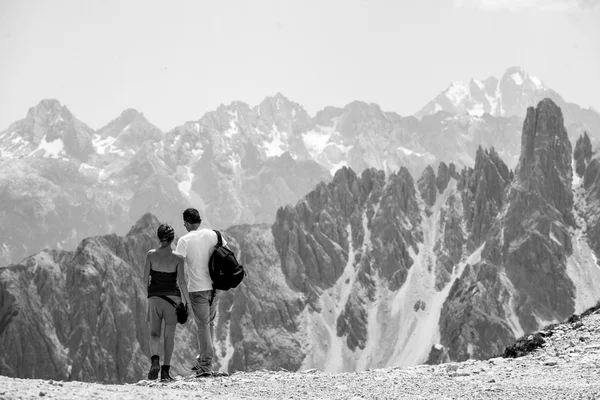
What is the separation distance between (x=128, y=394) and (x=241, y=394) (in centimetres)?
327

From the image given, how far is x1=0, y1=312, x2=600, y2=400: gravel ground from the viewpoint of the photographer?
55.7 feet

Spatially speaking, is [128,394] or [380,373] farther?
[380,373]

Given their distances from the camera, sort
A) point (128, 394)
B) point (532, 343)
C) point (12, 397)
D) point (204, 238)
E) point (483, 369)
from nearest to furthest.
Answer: point (12, 397) → point (128, 394) → point (204, 238) → point (483, 369) → point (532, 343)

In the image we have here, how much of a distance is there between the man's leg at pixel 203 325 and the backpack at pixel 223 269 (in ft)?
1.83

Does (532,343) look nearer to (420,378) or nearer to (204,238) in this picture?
(420,378)

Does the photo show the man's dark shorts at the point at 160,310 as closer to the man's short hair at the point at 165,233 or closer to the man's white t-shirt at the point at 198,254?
the man's white t-shirt at the point at 198,254

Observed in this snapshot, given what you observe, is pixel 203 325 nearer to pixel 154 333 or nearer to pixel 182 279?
pixel 154 333

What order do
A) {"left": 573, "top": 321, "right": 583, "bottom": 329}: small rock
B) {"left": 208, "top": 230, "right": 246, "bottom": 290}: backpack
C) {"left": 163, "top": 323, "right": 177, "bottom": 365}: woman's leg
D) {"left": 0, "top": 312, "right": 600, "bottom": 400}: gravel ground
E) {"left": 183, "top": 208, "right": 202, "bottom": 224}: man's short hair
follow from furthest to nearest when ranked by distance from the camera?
{"left": 573, "top": 321, "right": 583, "bottom": 329}: small rock → {"left": 183, "top": 208, "right": 202, "bottom": 224}: man's short hair → {"left": 163, "top": 323, "right": 177, "bottom": 365}: woman's leg → {"left": 208, "top": 230, "right": 246, "bottom": 290}: backpack → {"left": 0, "top": 312, "right": 600, "bottom": 400}: gravel ground

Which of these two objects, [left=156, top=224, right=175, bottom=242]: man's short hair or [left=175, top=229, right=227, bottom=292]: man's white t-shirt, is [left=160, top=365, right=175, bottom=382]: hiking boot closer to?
[left=175, top=229, right=227, bottom=292]: man's white t-shirt

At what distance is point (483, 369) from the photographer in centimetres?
2217

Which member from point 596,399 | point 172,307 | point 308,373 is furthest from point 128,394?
point 596,399

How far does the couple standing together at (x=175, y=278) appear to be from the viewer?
20.7m

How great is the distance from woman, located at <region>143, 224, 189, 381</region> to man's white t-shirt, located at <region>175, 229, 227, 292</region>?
25 centimetres

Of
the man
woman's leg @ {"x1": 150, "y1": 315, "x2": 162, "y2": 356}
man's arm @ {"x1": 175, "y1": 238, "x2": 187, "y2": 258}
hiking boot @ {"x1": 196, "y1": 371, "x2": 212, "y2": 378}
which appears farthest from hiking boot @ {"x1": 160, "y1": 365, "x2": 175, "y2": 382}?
man's arm @ {"x1": 175, "y1": 238, "x2": 187, "y2": 258}
